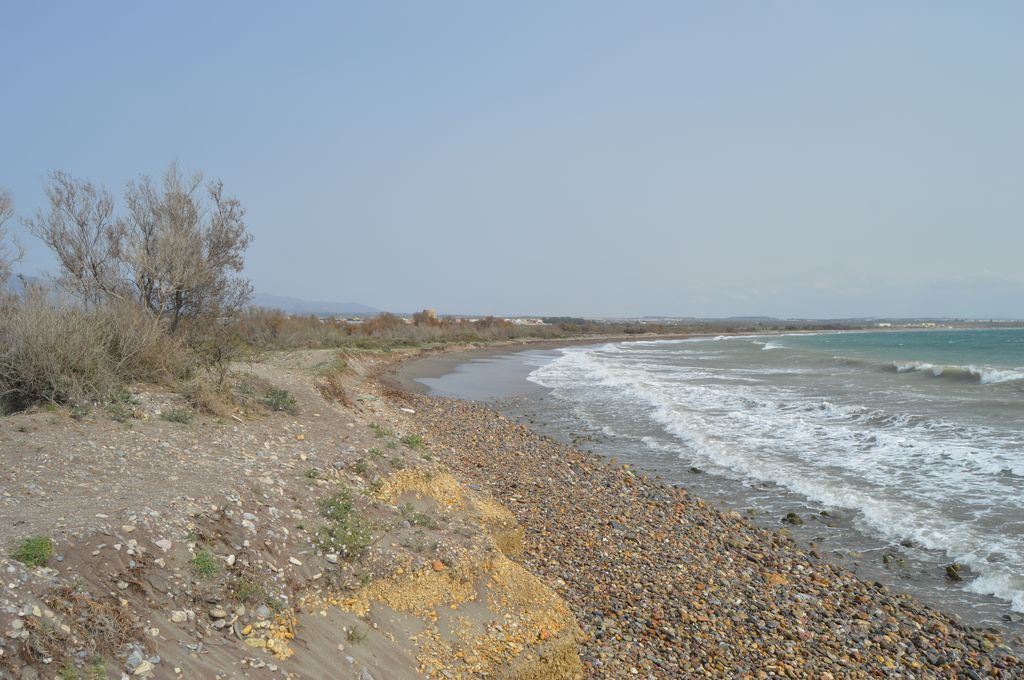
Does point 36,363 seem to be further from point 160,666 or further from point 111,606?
point 160,666

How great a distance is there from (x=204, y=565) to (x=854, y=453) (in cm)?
1295

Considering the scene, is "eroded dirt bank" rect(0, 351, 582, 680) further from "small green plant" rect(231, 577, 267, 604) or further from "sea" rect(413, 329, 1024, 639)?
"sea" rect(413, 329, 1024, 639)

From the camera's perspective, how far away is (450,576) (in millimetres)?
5781

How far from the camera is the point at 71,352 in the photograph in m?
8.60

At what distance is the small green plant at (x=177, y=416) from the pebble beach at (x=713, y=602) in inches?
172

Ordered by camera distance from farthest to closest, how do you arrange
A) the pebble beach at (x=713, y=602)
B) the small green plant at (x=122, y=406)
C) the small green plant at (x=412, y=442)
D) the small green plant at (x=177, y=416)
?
the small green plant at (x=412, y=442)
the small green plant at (x=177, y=416)
the small green plant at (x=122, y=406)
the pebble beach at (x=713, y=602)

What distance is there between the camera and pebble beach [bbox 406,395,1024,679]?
5246 millimetres

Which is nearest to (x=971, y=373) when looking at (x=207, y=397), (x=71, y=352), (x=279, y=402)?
(x=279, y=402)

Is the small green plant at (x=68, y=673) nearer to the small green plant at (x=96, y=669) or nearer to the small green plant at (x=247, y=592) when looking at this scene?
the small green plant at (x=96, y=669)

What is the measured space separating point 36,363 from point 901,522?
12.8 metres

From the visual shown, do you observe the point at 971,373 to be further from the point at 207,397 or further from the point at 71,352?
the point at 71,352

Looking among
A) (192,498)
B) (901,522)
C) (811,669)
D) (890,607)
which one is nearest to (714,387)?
(901,522)

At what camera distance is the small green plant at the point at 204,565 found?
4602mm

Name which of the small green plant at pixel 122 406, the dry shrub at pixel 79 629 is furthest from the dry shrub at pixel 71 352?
the dry shrub at pixel 79 629
